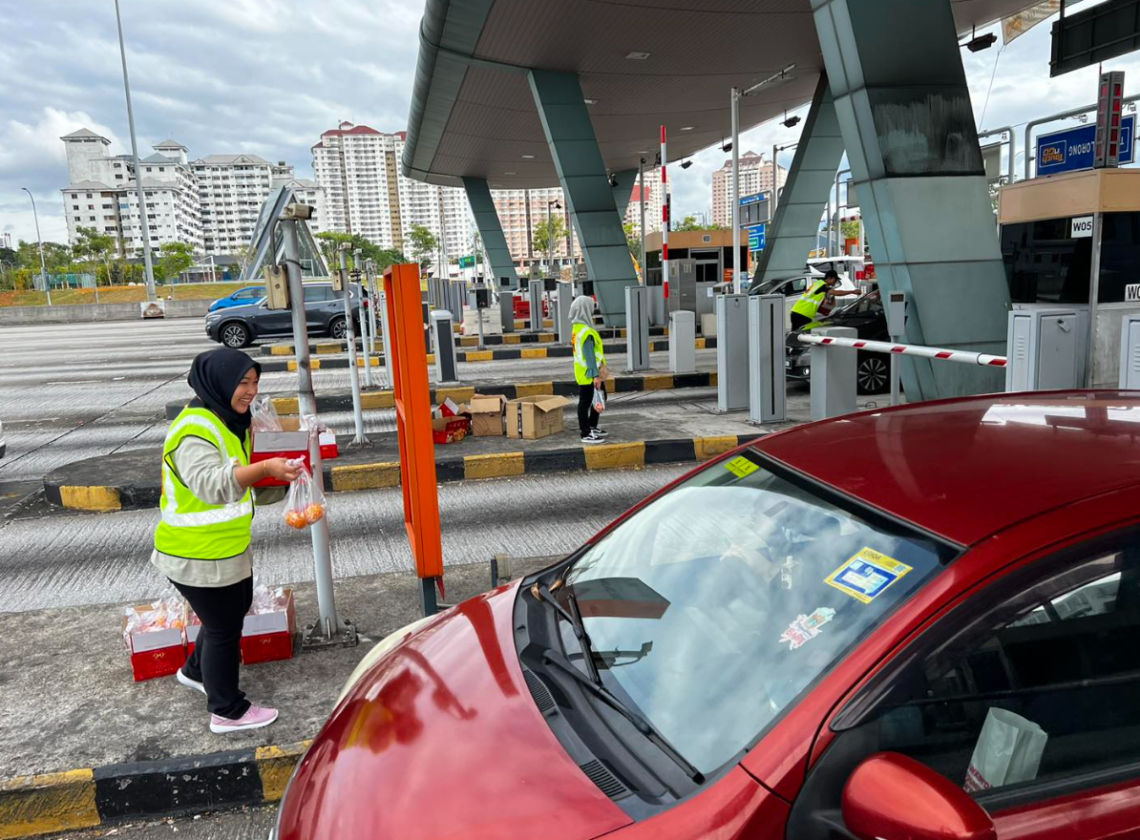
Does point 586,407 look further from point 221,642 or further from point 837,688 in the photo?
point 837,688

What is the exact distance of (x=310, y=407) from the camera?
13.7 feet

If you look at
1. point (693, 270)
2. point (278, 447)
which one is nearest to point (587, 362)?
point (278, 447)

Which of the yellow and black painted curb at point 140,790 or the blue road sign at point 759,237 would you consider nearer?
the yellow and black painted curb at point 140,790

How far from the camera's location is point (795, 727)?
167 centimetres

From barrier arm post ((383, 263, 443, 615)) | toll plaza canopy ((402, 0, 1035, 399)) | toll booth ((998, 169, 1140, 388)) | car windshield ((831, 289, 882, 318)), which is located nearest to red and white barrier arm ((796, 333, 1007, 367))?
toll booth ((998, 169, 1140, 388))

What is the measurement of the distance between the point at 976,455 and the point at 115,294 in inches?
2943

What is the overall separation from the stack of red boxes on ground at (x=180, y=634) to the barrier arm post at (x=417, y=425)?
2.38ft

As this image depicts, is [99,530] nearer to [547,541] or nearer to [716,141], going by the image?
[547,541]

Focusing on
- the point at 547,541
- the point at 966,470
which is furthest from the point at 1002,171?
the point at 966,470

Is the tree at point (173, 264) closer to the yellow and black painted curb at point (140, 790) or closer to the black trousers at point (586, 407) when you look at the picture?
the black trousers at point (586, 407)

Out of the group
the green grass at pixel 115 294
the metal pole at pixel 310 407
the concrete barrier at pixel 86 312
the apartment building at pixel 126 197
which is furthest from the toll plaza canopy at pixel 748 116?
the apartment building at pixel 126 197

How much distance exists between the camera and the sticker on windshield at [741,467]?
8.38ft

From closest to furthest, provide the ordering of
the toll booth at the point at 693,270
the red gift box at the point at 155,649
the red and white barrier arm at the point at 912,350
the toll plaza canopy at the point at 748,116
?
the red gift box at the point at 155,649, the red and white barrier arm at the point at 912,350, the toll plaza canopy at the point at 748,116, the toll booth at the point at 693,270

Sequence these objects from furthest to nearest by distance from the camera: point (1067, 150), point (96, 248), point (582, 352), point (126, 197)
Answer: point (126, 197), point (96, 248), point (582, 352), point (1067, 150)
